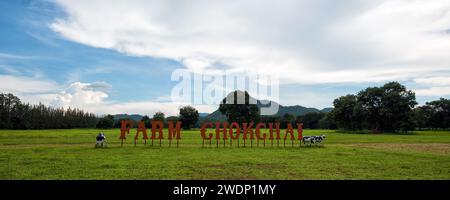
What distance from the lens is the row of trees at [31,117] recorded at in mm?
110812

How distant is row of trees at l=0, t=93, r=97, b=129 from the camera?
110812 millimetres

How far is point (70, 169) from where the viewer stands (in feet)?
53.1

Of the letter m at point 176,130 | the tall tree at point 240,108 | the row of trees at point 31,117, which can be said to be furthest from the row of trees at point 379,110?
the row of trees at point 31,117

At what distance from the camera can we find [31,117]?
117688 millimetres

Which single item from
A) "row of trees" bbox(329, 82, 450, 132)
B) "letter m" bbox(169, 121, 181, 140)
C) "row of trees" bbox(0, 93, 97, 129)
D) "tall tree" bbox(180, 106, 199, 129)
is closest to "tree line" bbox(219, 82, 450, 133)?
"row of trees" bbox(329, 82, 450, 132)

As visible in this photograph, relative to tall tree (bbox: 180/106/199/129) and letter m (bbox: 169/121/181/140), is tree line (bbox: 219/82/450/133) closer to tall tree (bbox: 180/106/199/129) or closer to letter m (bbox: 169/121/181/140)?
tall tree (bbox: 180/106/199/129)

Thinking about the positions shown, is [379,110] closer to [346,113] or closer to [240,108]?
[346,113]
